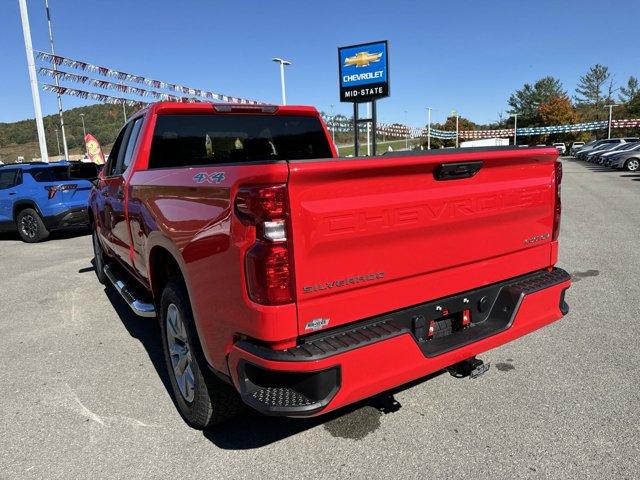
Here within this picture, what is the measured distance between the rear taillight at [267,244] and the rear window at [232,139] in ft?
7.04

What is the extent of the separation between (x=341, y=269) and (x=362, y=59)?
54.6 ft

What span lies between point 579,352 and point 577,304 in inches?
50.1

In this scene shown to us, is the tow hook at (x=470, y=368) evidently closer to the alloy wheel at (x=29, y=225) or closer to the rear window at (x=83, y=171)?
the rear window at (x=83, y=171)

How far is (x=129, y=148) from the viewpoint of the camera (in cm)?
439

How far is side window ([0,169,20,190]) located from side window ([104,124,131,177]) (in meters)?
7.33

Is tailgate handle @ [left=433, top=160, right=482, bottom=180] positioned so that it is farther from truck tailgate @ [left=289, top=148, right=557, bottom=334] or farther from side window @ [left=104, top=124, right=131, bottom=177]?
side window @ [left=104, top=124, right=131, bottom=177]

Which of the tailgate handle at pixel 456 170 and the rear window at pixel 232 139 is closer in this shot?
the tailgate handle at pixel 456 170

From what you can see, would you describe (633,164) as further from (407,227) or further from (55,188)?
(407,227)

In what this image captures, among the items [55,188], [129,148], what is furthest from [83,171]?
[55,188]

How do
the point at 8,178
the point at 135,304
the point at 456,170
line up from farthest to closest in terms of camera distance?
the point at 8,178, the point at 135,304, the point at 456,170

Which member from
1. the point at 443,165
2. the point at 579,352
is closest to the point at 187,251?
the point at 443,165

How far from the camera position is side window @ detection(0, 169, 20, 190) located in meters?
11.0

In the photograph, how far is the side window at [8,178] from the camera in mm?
11016

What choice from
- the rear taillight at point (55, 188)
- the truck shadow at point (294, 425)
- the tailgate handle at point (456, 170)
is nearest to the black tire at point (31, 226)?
the rear taillight at point (55, 188)
